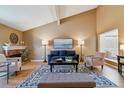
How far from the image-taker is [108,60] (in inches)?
347

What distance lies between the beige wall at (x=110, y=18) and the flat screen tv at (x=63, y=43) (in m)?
2.03

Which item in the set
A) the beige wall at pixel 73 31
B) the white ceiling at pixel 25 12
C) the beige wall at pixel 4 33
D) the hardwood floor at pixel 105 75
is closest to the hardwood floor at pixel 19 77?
the hardwood floor at pixel 105 75

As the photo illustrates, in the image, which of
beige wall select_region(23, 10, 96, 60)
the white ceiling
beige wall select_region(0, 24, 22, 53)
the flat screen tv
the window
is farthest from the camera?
beige wall select_region(23, 10, 96, 60)

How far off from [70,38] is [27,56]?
124 inches

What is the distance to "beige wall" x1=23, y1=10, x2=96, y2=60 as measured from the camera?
10.8 metres

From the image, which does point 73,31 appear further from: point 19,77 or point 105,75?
point 19,77

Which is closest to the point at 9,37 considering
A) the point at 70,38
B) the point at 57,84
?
the point at 70,38

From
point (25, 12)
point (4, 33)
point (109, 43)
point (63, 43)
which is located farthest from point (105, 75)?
point (63, 43)

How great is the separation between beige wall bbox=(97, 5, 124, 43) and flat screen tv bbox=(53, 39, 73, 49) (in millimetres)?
2025

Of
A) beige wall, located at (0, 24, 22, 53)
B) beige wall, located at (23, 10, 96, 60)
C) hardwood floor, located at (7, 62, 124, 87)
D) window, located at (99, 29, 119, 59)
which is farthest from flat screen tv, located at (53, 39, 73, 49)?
hardwood floor, located at (7, 62, 124, 87)

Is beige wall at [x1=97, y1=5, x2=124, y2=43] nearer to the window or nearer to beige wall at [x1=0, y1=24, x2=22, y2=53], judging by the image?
the window

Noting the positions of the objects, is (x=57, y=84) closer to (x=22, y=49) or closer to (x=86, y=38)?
(x=22, y=49)

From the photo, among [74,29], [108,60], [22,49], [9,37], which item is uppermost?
[74,29]

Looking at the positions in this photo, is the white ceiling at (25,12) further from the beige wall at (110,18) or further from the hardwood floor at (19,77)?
the hardwood floor at (19,77)
